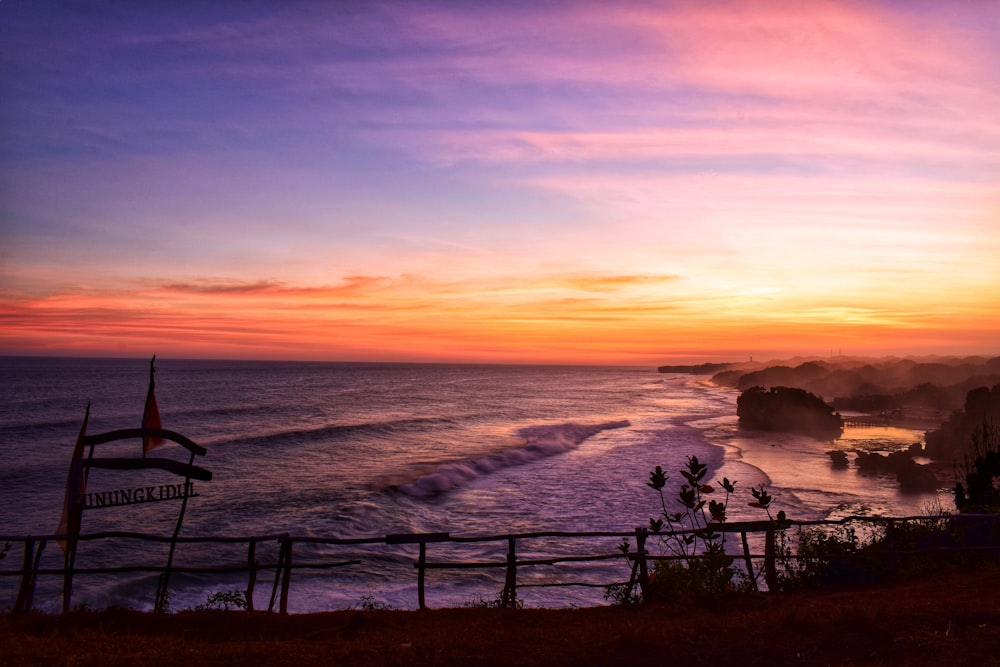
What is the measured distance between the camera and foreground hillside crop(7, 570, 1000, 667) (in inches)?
309

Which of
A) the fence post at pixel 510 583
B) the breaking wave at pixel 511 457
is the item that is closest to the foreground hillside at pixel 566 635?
the fence post at pixel 510 583

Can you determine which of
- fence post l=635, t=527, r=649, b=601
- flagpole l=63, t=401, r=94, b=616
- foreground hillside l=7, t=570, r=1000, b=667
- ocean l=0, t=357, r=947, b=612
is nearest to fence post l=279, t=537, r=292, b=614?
foreground hillside l=7, t=570, r=1000, b=667

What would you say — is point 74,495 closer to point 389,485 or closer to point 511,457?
point 389,485

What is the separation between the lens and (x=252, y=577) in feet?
37.8

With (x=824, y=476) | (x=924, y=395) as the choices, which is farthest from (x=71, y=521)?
(x=924, y=395)

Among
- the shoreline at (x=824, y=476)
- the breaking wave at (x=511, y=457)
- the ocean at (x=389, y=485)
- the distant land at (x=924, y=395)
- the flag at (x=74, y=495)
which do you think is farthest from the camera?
the distant land at (x=924, y=395)

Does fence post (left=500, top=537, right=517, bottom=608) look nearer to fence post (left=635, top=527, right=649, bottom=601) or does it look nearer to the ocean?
fence post (left=635, top=527, right=649, bottom=601)

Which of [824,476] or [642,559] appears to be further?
[824,476]

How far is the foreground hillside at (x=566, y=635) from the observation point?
7848 millimetres

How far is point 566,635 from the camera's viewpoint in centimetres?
874

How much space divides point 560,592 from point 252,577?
6.92m

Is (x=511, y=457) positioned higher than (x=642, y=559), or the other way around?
(x=642, y=559)

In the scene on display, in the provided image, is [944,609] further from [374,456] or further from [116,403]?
[116,403]

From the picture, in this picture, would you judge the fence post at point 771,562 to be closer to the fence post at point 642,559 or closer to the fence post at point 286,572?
the fence post at point 642,559
